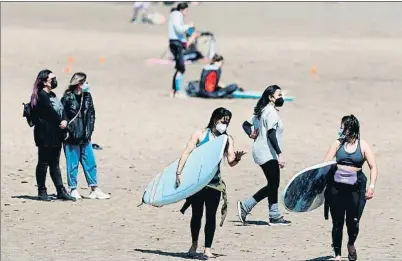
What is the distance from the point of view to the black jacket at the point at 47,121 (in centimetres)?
1495

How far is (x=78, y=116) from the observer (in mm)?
15055

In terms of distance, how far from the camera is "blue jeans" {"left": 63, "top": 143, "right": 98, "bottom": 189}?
15312mm

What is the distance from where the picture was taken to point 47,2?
43.1m

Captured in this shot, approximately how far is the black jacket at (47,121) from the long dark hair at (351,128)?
4767 millimetres

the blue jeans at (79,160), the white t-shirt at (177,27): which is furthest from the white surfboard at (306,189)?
the white t-shirt at (177,27)

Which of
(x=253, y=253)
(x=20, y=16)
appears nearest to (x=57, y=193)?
(x=253, y=253)

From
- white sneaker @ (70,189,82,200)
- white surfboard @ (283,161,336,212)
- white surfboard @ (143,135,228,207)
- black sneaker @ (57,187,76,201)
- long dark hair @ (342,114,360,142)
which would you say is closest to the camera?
long dark hair @ (342,114,360,142)

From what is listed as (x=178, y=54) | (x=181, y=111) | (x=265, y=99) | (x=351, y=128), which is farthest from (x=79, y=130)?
(x=178, y=54)

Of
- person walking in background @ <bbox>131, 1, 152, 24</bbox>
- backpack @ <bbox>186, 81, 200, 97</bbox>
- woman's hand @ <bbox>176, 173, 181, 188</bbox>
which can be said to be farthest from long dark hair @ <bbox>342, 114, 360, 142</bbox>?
person walking in background @ <bbox>131, 1, 152, 24</bbox>

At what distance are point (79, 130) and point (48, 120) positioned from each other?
40 cm

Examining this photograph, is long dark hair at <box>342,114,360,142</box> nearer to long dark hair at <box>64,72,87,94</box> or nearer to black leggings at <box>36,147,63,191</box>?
long dark hair at <box>64,72,87,94</box>

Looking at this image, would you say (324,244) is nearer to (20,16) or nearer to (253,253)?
(253,253)

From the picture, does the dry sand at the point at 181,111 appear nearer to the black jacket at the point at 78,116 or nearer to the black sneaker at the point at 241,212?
the black sneaker at the point at 241,212

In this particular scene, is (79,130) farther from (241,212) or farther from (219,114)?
(219,114)
